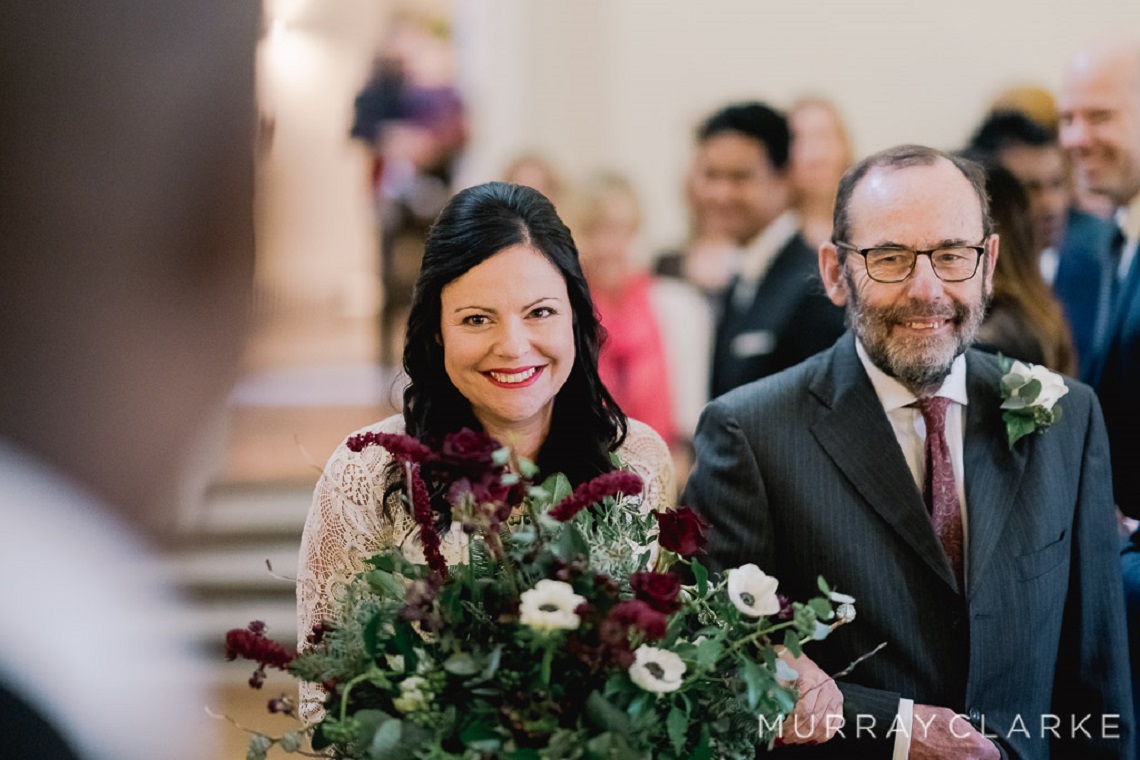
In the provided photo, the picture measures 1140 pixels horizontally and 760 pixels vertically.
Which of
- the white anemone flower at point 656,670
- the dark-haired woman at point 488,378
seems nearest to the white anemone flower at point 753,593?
the white anemone flower at point 656,670

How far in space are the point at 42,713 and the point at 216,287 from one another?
2277mm

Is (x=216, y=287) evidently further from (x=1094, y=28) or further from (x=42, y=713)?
(x=1094, y=28)

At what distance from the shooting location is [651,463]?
2.06 m

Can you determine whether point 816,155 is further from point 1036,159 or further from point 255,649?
point 255,649

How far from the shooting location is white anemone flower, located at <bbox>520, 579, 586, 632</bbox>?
1.30 metres

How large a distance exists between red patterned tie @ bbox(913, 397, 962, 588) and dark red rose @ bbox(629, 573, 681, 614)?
779 mm

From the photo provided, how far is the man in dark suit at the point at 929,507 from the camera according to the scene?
6.38 ft

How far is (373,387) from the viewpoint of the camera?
19.6 feet

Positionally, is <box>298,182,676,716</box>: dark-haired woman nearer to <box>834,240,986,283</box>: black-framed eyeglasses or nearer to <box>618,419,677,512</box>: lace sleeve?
<box>618,419,677,512</box>: lace sleeve

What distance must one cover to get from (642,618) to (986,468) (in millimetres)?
948

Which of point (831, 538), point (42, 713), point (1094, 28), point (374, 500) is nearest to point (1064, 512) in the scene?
point (831, 538)

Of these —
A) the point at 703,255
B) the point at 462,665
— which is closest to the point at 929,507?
the point at 462,665

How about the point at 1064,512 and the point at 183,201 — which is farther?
the point at 183,201

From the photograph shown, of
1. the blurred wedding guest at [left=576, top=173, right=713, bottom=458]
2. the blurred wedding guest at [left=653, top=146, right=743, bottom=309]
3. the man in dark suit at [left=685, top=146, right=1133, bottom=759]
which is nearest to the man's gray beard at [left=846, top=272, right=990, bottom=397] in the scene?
the man in dark suit at [left=685, top=146, right=1133, bottom=759]
